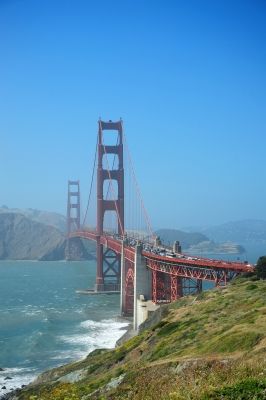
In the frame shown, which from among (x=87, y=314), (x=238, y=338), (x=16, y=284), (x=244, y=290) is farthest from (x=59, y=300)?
(x=238, y=338)

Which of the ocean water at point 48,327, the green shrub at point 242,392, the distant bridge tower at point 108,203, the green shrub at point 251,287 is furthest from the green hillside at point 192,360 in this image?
the distant bridge tower at point 108,203

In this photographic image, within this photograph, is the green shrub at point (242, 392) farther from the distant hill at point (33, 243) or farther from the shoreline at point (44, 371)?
the distant hill at point (33, 243)

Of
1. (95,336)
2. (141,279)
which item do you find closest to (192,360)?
(95,336)

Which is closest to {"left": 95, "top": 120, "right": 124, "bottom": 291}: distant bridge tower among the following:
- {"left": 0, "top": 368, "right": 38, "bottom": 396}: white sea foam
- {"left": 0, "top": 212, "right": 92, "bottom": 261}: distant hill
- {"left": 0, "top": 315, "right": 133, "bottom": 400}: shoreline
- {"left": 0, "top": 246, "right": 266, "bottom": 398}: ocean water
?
{"left": 0, "top": 246, "right": 266, "bottom": 398}: ocean water

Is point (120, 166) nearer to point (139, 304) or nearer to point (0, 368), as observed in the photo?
point (139, 304)

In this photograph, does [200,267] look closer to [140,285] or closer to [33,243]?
[140,285]

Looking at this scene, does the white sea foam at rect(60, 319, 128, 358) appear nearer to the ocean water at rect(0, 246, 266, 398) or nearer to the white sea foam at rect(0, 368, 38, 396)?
the ocean water at rect(0, 246, 266, 398)
